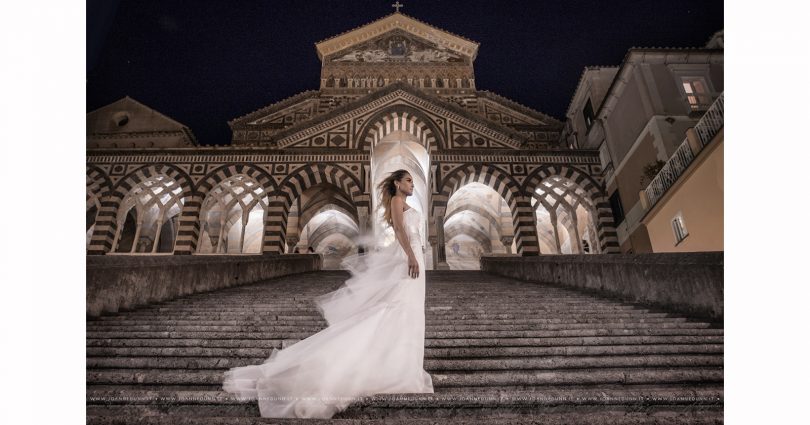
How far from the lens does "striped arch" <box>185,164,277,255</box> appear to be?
51.6ft

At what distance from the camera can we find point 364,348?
2.58 meters

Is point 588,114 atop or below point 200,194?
atop

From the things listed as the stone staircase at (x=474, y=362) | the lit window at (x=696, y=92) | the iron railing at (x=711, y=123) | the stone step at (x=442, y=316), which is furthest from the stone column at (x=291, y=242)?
the lit window at (x=696, y=92)

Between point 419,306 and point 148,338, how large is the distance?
320 cm

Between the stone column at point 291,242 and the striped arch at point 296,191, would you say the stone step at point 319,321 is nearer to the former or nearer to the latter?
the striped arch at point 296,191

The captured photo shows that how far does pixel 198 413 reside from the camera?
2539 mm

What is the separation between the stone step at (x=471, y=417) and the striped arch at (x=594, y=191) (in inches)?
587

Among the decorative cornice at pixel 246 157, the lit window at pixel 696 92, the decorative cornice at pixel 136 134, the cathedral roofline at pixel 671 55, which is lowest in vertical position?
the decorative cornice at pixel 246 157

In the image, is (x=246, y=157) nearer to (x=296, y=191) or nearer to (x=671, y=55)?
(x=296, y=191)

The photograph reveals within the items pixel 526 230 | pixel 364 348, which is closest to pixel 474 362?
pixel 364 348

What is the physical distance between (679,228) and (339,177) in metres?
12.5

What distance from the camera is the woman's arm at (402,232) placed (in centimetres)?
287

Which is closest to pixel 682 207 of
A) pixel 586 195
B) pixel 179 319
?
pixel 586 195

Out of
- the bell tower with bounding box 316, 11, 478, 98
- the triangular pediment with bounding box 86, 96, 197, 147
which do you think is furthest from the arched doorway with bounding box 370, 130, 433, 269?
→ the triangular pediment with bounding box 86, 96, 197, 147
